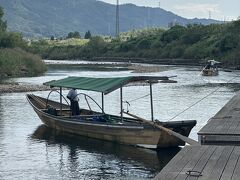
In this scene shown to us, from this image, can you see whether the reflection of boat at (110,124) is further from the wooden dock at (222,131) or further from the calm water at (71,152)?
the wooden dock at (222,131)

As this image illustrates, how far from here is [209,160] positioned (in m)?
12.5

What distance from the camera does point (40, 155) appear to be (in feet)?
75.5

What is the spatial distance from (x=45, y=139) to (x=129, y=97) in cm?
2066

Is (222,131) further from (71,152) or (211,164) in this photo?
(71,152)

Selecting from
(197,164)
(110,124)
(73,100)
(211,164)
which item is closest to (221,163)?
(211,164)

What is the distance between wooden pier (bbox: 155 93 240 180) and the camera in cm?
1111

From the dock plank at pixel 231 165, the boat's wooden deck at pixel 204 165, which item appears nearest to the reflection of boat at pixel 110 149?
the boat's wooden deck at pixel 204 165

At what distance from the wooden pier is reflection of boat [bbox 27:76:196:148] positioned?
558 centimetres

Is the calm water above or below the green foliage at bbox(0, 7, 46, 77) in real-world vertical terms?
below

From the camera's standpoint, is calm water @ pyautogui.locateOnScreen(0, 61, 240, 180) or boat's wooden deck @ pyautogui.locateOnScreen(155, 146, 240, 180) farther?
calm water @ pyautogui.locateOnScreen(0, 61, 240, 180)

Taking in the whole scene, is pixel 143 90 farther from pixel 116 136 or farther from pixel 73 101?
pixel 116 136

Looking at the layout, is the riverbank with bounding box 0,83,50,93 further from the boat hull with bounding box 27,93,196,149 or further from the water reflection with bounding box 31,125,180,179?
the water reflection with bounding box 31,125,180,179

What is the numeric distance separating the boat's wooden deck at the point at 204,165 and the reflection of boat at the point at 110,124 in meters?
8.87

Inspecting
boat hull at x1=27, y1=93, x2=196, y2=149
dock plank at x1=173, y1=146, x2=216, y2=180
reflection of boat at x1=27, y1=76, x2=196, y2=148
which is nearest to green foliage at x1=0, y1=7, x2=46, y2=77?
reflection of boat at x1=27, y1=76, x2=196, y2=148
